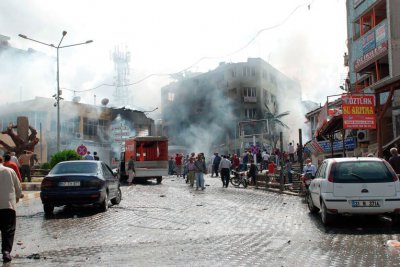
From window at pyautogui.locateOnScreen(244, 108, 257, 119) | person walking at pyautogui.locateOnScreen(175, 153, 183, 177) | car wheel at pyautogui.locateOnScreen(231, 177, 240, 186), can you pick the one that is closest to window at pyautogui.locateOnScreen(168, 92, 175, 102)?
window at pyautogui.locateOnScreen(244, 108, 257, 119)

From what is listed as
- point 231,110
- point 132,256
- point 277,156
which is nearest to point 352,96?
point 132,256

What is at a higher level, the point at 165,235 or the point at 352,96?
the point at 352,96

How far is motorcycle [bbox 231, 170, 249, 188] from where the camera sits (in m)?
25.0

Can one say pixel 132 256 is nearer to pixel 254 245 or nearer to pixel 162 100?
pixel 254 245

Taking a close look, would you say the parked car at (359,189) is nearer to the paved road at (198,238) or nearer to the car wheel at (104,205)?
the paved road at (198,238)

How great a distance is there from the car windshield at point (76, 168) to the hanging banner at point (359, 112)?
322 inches

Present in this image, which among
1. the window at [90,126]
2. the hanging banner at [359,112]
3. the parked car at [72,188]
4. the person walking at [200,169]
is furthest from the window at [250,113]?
the parked car at [72,188]

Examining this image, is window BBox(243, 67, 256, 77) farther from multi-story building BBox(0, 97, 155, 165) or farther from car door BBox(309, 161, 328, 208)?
car door BBox(309, 161, 328, 208)

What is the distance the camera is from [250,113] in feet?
241

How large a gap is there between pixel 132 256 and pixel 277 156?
27245 mm

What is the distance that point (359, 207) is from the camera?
10008mm

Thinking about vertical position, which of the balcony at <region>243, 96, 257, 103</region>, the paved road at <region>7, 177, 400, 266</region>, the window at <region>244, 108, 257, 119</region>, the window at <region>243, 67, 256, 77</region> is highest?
the window at <region>243, 67, 256, 77</region>

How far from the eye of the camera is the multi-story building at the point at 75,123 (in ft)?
176

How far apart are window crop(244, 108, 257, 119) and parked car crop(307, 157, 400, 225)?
6255 centimetres
